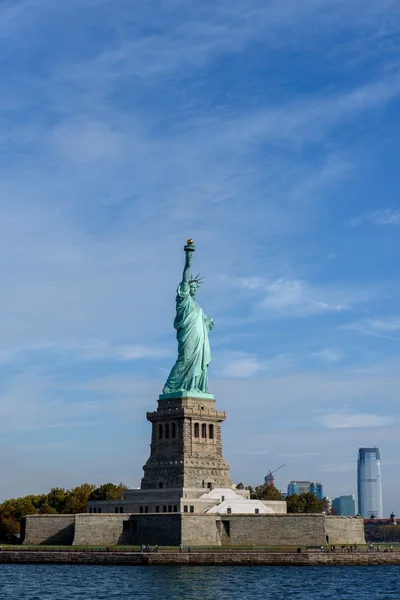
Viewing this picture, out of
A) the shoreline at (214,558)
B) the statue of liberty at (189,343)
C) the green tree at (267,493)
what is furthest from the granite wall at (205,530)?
the green tree at (267,493)

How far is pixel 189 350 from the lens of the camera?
97125 mm

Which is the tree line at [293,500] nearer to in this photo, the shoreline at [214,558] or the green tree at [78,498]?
the green tree at [78,498]

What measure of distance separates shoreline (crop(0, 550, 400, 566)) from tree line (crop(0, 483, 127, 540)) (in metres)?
24.7

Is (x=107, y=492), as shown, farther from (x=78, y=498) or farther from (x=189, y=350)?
(x=189, y=350)

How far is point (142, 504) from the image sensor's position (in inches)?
3543

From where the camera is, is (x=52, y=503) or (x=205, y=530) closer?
(x=205, y=530)

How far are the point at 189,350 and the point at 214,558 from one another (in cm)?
2643

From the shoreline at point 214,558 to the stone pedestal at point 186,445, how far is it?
521 inches

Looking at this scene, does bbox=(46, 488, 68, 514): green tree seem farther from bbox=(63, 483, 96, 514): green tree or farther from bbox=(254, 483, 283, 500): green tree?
bbox=(254, 483, 283, 500): green tree

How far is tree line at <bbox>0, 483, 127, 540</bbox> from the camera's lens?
106m

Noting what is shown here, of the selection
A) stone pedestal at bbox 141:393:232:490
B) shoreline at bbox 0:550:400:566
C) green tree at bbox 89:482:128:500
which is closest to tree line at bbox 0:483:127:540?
green tree at bbox 89:482:128:500

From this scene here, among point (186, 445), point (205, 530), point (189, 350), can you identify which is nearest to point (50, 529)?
point (186, 445)

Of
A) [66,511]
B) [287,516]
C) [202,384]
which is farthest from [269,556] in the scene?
[66,511]

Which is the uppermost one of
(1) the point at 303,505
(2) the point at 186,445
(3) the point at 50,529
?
(2) the point at 186,445
